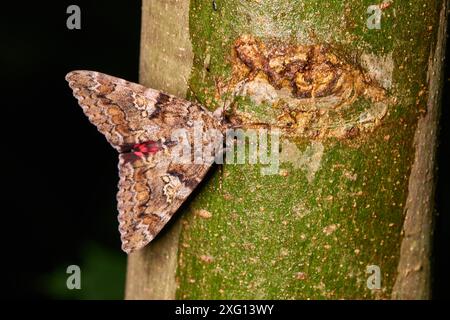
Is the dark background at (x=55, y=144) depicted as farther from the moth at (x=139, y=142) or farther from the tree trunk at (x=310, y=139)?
the tree trunk at (x=310, y=139)

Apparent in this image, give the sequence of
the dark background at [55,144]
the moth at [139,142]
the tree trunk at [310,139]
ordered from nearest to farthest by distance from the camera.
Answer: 1. the tree trunk at [310,139]
2. the moth at [139,142]
3. the dark background at [55,144]

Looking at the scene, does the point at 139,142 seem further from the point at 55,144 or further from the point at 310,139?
the point at 55,144

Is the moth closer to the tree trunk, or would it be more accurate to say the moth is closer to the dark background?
the tree trunk

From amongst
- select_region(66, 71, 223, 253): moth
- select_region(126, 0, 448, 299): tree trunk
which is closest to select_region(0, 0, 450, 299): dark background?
select_region(66, 71, 223, 253): moth

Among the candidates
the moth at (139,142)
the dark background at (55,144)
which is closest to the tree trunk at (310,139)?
the moth at (139,142)

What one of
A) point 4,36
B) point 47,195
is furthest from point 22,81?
point 47,195

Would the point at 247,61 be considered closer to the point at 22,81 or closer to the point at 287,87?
the point at 287,87

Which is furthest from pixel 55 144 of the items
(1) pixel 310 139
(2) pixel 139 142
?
(1) pixel 310 139
